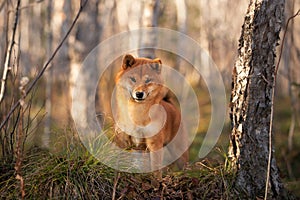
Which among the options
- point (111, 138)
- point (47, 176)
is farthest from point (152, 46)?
point (47, 176)

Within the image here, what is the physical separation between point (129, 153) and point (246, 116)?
1.11 m

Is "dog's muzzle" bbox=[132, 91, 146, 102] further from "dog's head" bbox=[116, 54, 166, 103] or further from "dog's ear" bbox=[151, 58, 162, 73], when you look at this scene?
"dog's ear" bbox=[151, 58, 162, 73]

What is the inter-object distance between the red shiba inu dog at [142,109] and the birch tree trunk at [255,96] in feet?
2.67

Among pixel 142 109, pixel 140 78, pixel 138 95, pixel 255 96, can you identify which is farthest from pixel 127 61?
pixel 255 96

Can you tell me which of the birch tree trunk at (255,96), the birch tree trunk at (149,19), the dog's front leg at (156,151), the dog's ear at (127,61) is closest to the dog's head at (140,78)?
the dog's ear at (127,61)

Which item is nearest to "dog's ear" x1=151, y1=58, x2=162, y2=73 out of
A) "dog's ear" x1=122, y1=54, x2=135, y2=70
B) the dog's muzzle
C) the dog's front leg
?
"dog's ear" x1=122, y1=54, x2=135, y2=70

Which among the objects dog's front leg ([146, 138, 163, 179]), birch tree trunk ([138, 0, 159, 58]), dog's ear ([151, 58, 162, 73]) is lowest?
dog's front leg ([146, 138, 163, 179])

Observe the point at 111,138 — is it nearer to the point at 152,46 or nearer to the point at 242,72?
the point at 242,72

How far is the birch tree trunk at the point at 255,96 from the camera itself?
14.0 feet

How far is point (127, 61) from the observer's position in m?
5.02

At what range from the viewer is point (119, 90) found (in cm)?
513

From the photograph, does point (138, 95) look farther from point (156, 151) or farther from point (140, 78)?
point (156, 151)

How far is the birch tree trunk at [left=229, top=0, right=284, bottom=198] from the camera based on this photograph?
427 centimetres

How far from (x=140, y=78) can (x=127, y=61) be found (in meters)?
0.23
